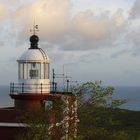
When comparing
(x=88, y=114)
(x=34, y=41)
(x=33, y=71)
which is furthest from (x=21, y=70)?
(x=88, y=114)

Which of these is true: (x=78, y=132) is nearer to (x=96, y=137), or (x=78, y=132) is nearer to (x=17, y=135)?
(x=96, y=137)

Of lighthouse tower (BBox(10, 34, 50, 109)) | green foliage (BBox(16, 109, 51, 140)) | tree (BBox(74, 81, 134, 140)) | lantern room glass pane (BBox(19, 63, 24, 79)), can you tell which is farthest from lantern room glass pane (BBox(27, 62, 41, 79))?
tree (BBox(74, 81, 134, 140))

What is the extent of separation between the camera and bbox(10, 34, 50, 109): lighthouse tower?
2308 cm

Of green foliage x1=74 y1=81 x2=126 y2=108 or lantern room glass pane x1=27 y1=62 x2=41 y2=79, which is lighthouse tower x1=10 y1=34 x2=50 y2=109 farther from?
green foliage x1=74 y1=81 x2=126 y2=108

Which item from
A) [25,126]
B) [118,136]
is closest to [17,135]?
[25,126]

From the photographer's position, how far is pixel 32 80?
2345 cm

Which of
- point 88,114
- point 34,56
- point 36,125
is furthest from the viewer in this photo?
point 34,56

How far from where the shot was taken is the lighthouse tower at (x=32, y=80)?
23.1 metres

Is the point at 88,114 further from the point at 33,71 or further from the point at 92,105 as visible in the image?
the point at 33,71

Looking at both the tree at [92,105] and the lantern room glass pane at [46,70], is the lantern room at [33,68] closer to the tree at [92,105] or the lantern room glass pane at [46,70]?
the lantern room glass pane at [46,70]

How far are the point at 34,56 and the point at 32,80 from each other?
1.17 meters

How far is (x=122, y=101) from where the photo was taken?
2077 centimetres

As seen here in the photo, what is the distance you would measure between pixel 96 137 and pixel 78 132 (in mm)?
947

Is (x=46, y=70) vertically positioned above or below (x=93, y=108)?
above
